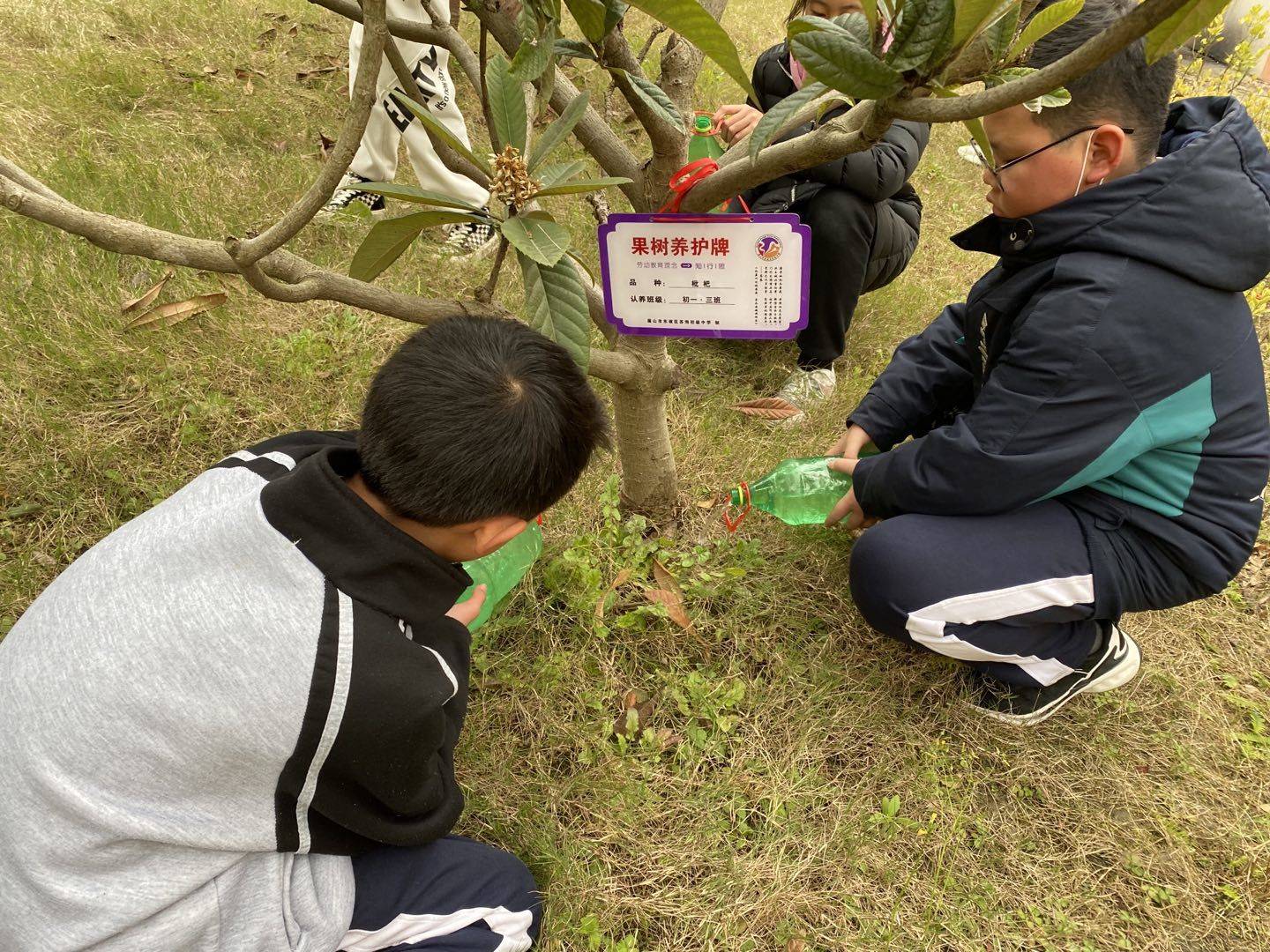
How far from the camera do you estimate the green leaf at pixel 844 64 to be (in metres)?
0.82

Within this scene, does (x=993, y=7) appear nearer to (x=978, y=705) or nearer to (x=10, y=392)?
(x=978, y=705)

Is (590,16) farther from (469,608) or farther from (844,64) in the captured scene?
(469,608)

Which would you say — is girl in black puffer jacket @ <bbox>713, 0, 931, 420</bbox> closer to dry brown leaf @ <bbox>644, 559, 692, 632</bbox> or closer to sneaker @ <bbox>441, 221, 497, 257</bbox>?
dry brown leaf @ <bbox>644, 559, 692, 632</bbox>

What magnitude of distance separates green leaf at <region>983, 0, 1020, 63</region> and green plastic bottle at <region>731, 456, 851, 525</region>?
5.22 ft

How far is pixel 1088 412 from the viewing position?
1583mm

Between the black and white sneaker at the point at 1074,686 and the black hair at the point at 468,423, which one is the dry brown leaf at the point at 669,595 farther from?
the black hair at the point at 468,423

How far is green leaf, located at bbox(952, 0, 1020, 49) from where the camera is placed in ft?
2.42

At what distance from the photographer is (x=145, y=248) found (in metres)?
1.16

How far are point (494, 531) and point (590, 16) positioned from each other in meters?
0.74

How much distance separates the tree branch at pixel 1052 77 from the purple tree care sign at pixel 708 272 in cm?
58

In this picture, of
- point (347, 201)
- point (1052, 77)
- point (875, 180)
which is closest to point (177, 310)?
point (347, 201)

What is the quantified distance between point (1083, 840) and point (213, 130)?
378 centimetres

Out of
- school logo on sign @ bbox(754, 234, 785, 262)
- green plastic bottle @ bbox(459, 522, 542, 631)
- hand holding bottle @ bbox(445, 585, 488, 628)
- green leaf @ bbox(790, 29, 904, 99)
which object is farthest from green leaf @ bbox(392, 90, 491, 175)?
green plastic bottle @ bbox(459, 522, 542, 631)

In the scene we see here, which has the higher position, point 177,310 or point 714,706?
point 177,310
